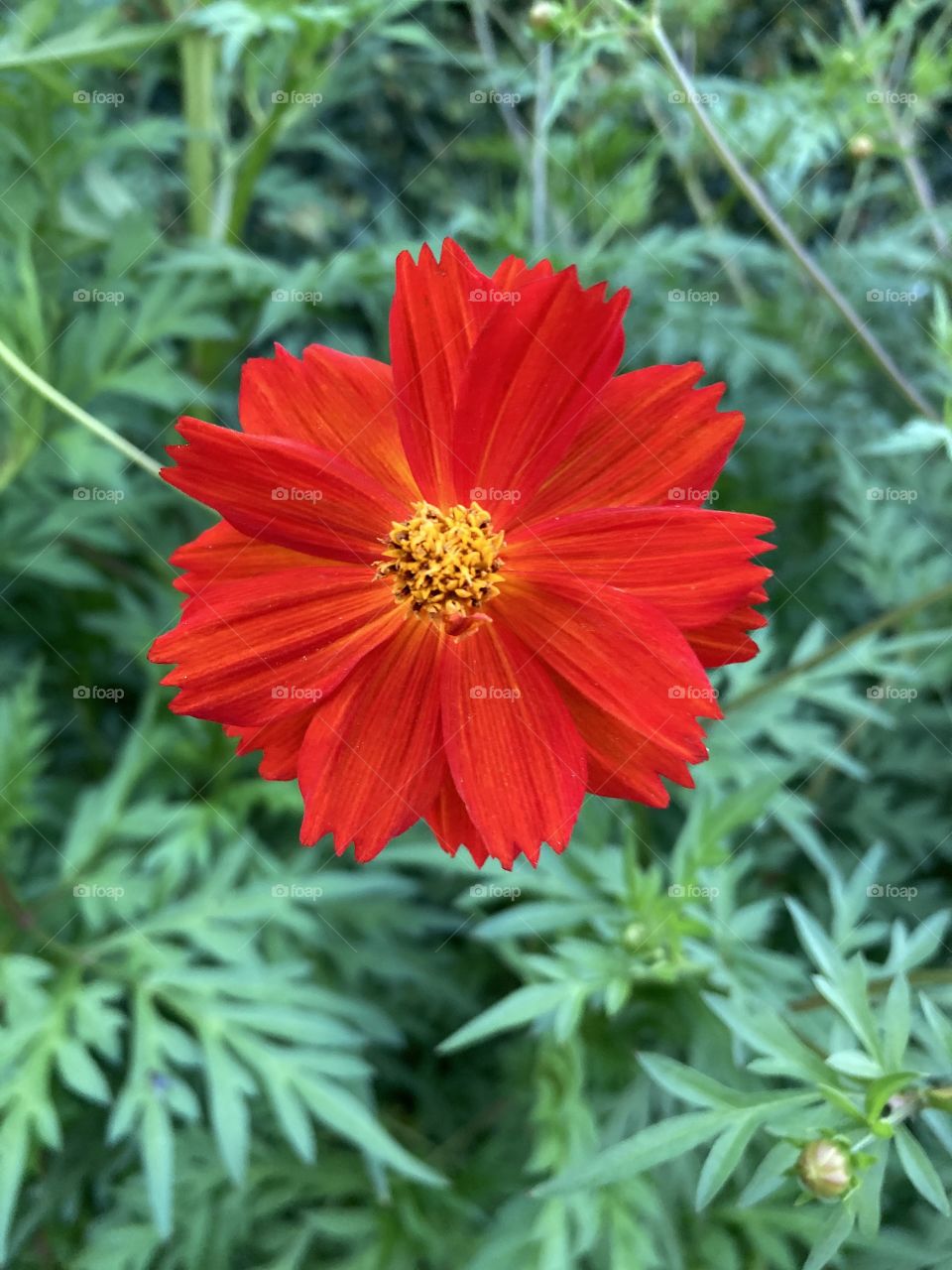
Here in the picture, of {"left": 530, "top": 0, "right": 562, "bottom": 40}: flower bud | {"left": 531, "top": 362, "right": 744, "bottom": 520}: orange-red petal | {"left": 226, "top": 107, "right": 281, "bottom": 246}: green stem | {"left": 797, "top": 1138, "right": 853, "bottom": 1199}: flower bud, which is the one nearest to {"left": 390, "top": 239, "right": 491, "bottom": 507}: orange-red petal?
{"left": 531, "top": 362, "right": 744, "bottom": 520}: orange-red petal

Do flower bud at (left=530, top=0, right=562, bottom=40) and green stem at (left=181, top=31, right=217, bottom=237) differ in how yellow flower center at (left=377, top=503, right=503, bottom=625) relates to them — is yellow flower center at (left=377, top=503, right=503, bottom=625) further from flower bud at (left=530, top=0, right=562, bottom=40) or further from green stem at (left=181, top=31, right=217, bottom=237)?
green stem at (left=181, top=31, right=217, bottom=237)

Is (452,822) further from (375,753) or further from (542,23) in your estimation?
(542,23)

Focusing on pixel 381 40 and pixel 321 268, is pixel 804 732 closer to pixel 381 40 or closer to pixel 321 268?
pixel 321 268

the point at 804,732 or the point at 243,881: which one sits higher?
the point at 804,732

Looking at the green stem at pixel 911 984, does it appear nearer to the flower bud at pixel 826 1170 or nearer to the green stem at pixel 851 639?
the flower bud at pixel 826 1170

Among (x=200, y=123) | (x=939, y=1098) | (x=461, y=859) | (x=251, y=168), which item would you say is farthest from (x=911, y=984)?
(x=200, y=123)

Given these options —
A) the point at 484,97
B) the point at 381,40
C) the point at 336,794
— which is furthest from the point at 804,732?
the point at 381,40

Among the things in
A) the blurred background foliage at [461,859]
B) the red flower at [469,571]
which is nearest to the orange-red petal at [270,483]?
the red flower at [469,571]
